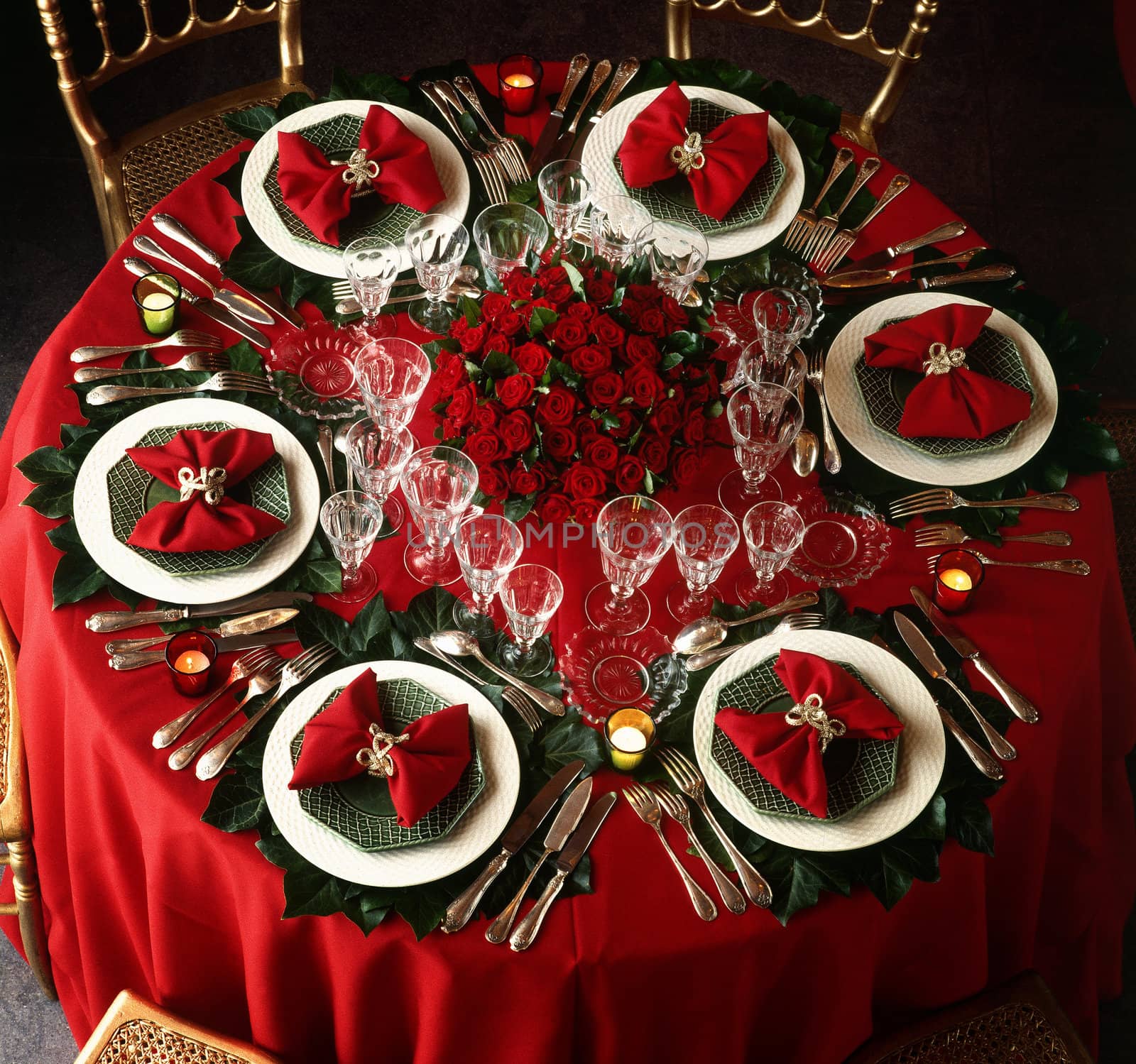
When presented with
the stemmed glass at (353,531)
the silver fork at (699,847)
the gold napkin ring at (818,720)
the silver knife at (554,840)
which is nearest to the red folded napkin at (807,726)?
the gold napkin ring at (818,720)

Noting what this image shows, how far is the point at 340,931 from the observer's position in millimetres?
1490

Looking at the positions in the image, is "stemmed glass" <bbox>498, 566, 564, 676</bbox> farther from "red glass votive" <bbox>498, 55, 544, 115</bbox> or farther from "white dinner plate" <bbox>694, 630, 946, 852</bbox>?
"red glass votive" <bbox>498, 55, 544, 115</bbox>

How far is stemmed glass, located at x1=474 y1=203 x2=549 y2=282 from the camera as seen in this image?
1944mm

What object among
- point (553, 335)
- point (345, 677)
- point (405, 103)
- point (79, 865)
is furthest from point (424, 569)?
point (405, 103)

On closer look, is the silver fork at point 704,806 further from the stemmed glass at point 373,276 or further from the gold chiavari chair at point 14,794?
the gold chiavari chair at point 14,794

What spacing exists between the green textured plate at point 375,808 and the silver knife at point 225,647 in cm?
17

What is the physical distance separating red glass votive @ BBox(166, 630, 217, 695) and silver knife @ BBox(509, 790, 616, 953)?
1.83ft

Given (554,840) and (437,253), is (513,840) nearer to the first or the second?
(554,840)

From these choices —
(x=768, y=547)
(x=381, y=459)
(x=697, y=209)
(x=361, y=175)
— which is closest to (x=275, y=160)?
(x=361, y=175)

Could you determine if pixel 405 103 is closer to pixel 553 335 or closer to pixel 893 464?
pixel 553 335

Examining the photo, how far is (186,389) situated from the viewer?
1888mm

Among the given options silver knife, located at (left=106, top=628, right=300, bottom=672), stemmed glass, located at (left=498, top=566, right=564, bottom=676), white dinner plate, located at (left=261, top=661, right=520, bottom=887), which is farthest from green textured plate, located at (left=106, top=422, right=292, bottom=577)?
Answer: stemmed glass, located at (left=498, top=566, right=564, bottom=676)

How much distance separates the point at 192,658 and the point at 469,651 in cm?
39

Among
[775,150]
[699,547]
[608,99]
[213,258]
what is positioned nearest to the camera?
[699,547]
